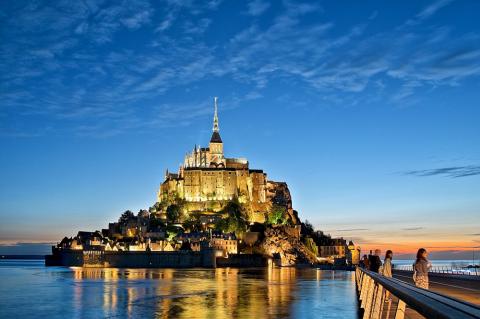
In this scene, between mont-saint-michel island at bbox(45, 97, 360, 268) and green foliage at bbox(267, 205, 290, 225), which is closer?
mont-saint-michel island at bbox(45, 97, 360, 268)

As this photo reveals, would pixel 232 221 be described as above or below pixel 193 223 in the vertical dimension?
above

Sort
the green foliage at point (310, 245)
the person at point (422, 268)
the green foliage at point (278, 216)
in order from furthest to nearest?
the green foliage at point (278, 216) < the green foliage at point (310, 245) < the person at point (422, 268)

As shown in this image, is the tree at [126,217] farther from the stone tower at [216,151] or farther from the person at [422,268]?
Answer: the person at [422,268]

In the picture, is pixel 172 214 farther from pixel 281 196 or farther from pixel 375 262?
pixel 375 262

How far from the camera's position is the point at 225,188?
12925cm

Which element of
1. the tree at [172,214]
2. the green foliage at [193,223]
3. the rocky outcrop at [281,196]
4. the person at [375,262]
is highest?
the rocky outcrop at [281,196]

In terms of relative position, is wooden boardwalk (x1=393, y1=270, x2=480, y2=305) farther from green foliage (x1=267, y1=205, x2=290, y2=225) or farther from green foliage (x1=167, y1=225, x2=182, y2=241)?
green foliage (x1=267, y1=205, x2=290, y2=225)

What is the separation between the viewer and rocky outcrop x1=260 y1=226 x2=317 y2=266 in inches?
4377

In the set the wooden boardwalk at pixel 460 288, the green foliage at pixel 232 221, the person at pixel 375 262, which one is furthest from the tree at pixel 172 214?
the person at pixel 375 262

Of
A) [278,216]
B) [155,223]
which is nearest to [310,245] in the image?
[278,216]

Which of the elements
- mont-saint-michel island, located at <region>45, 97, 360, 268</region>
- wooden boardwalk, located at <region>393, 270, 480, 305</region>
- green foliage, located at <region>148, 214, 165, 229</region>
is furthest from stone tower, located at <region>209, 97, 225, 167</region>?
wooden boardwalk, located at <region>393, 270, 480, 305</region>

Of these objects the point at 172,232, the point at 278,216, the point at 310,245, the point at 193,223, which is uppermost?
the point at 278,216

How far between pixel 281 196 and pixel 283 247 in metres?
25.5

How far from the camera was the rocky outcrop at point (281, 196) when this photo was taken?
13384cm
